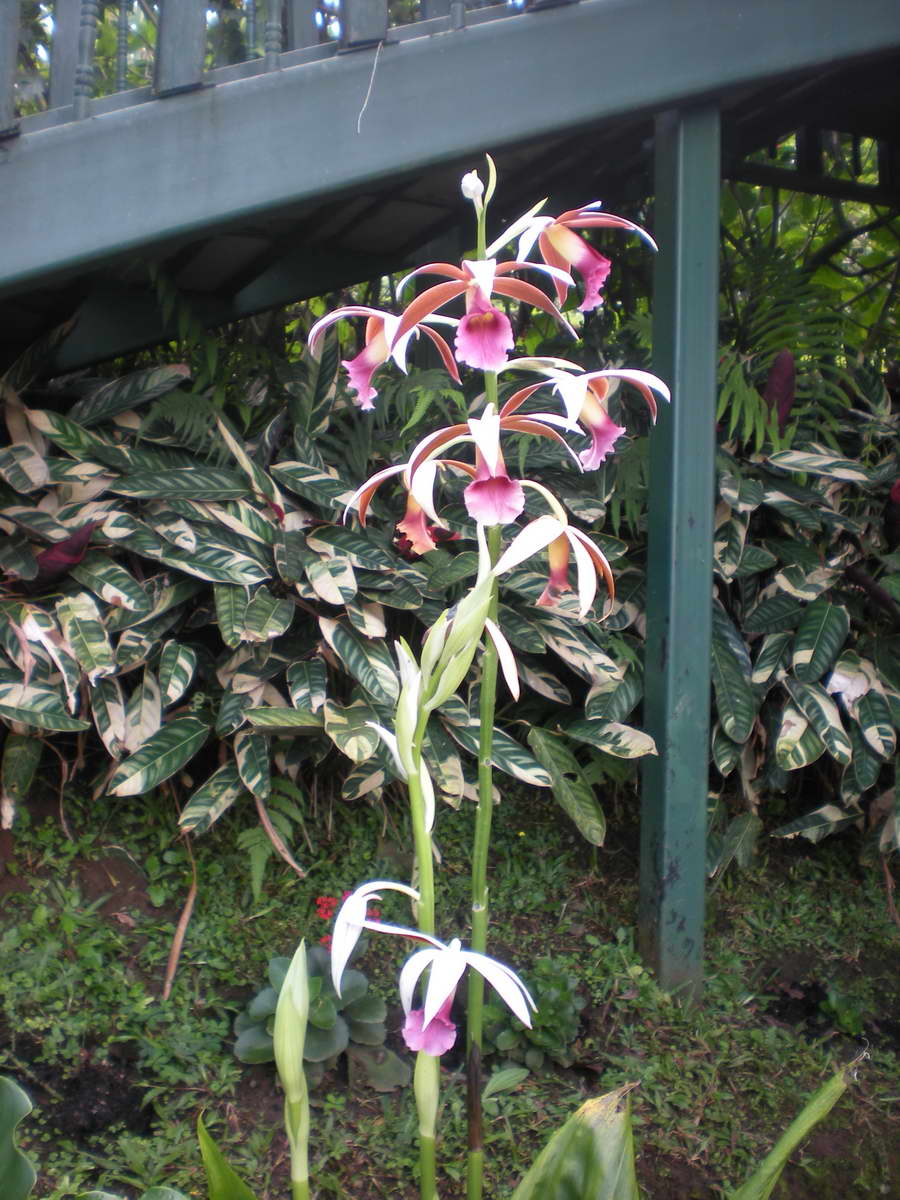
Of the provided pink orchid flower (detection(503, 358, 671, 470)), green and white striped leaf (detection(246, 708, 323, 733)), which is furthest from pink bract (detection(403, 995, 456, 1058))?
green and white striped leaf (detection(246, 708, 323, 733))

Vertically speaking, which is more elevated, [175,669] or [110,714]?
[175,669]

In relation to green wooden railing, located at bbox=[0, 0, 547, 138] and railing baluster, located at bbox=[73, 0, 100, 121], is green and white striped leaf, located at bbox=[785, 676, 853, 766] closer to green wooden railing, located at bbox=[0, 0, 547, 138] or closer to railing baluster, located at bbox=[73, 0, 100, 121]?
green wooden railing, located at bbox=[0, 0, 547, 138]

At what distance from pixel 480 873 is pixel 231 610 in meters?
1.23

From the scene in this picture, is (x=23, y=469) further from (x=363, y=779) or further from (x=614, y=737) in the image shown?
(x=614, y=737)

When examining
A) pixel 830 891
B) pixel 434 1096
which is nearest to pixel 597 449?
pixel 434 1096

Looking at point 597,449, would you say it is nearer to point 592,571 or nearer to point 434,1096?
point 592,571

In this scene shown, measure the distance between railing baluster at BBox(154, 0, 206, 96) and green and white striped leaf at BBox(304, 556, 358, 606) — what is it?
1.06m

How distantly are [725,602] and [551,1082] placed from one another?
1454 mm

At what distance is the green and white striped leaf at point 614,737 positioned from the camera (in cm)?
226

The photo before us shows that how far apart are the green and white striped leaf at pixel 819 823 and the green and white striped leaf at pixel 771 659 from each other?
0.40 m

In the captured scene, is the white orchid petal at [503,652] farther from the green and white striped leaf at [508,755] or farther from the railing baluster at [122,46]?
the railing baluster at [122,46]

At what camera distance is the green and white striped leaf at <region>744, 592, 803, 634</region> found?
265 cm

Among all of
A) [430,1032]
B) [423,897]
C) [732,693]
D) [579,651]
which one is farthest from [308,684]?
[430,1032]

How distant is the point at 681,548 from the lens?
2.21 metres
